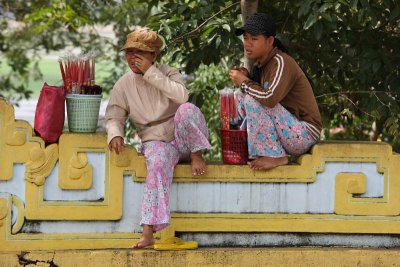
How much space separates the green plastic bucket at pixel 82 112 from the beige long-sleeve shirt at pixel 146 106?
10 centimetres

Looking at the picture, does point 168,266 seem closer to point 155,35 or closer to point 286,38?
point 155,35

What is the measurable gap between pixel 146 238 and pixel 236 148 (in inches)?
31.4

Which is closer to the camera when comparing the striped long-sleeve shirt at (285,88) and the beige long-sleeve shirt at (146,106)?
the striped long-sleeve shirt at (285,88)

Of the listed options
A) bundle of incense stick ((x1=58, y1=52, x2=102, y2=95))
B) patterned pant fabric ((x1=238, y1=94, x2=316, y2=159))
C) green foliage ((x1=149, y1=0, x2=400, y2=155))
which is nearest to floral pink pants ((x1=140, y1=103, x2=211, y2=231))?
patterned pant fabric ((x1=238, y1=94, x2=316, y2=159))

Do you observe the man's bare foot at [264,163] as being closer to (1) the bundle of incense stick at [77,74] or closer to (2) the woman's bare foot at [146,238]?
(2) the woman's bare foot at [146,238]

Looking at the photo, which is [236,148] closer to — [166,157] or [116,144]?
[166,157]

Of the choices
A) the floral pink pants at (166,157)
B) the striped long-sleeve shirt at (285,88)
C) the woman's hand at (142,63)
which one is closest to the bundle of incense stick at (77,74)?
the woman's hand at (142,63)

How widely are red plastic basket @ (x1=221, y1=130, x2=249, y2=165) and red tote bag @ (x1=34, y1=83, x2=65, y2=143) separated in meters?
1.03

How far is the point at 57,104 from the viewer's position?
21.2ft

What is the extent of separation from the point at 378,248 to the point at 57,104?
213 centimetres

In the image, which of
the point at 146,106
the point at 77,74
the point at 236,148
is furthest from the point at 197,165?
the point at 77,74

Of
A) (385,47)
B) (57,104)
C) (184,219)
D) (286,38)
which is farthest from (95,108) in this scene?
(385,47)

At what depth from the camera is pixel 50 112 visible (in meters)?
6.45

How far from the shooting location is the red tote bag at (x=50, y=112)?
21.1 feet
